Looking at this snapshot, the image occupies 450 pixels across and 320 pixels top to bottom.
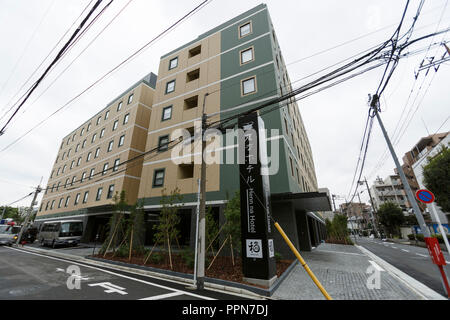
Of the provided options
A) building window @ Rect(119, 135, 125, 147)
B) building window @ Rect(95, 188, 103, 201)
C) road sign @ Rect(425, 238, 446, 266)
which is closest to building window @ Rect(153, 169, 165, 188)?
building window @ Rect(119, 135, 125, 147)

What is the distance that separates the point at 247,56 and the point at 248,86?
10.9ft

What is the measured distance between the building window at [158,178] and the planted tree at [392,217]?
4598 cm

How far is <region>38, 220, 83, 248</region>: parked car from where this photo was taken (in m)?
18.0

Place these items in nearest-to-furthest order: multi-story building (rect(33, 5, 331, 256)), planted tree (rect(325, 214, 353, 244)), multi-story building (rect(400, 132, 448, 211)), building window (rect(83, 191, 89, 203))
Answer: multi-story building (rect(33, 5, 331, 256)), building window (rect(83, 191, 89, 203)), planted tree (rect(325, 214, 353, 244)), multi-story building (rect(400, 132, 448, 211))

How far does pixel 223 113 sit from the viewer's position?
583 inches

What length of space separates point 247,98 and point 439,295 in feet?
44.4

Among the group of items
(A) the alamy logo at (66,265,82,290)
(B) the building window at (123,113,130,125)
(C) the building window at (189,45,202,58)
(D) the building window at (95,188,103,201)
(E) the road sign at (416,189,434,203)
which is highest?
(C) the building window at (189,45,202,58)

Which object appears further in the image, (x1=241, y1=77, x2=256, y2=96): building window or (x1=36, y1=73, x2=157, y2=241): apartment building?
(x1=36, y1=73, x2=157, y2=241): apartment building

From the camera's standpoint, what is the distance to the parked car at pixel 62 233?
59.2 feet

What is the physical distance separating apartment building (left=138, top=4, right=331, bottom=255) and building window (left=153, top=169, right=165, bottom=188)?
9cm

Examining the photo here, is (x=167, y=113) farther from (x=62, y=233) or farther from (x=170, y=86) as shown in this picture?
(x=62, y=233)

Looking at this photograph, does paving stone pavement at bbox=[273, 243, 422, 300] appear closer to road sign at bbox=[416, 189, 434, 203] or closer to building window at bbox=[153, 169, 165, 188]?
road sign at bbox=[416, 189, 434, 203]

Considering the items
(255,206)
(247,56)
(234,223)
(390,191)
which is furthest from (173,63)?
(390,191)

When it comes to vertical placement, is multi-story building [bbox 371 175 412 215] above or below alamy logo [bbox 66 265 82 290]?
above
